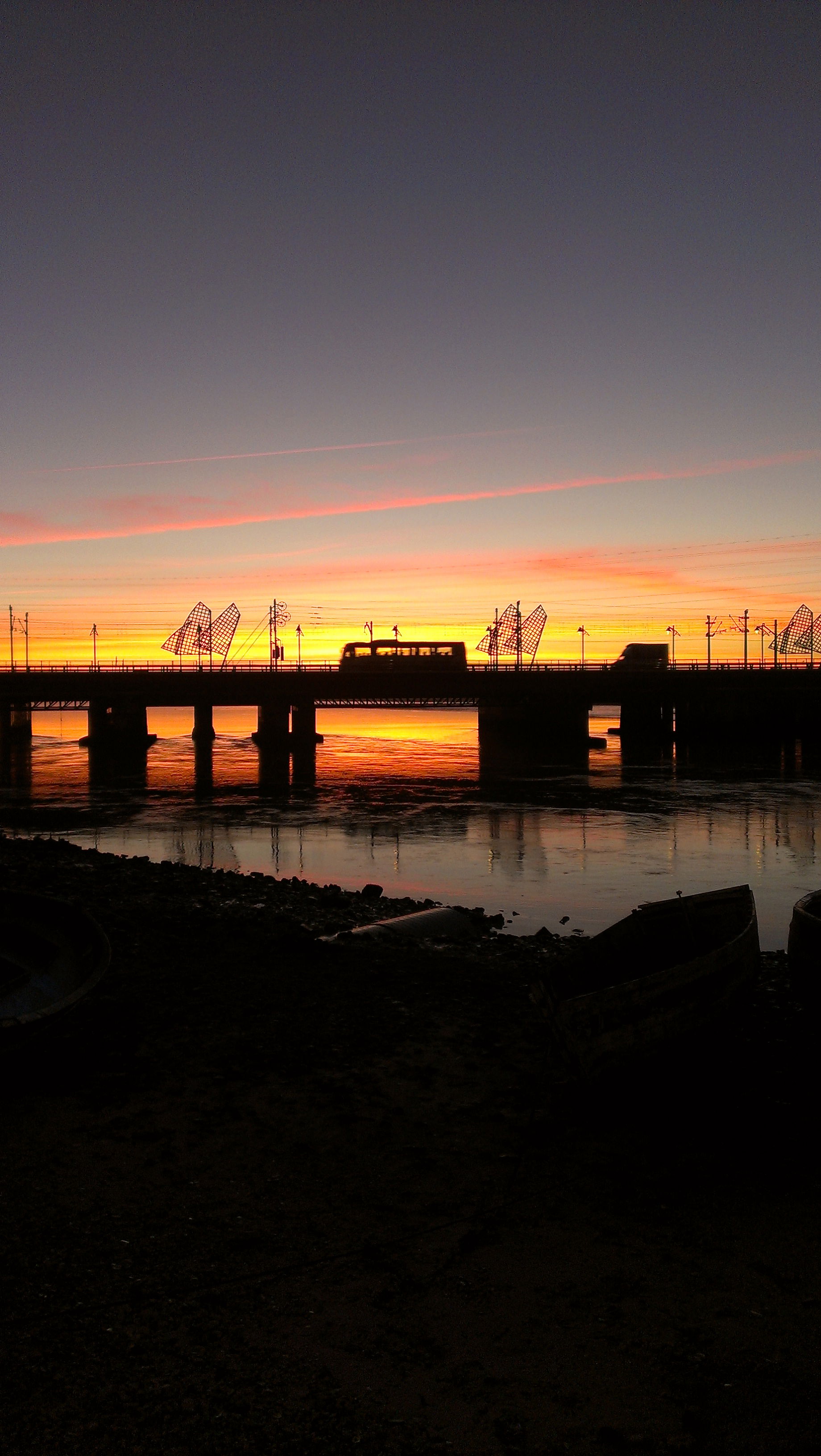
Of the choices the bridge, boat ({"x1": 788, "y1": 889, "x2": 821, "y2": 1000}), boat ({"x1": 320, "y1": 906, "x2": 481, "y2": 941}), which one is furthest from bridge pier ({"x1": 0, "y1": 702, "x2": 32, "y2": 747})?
boat ({"x1": 788, "y1": 889, "x2": 821, "y2": 1000})

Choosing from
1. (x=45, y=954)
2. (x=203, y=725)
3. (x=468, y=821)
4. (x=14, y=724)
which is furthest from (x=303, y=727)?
(x=45, y=954)

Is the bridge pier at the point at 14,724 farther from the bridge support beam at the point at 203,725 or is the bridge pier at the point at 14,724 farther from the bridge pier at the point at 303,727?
the bridge pier at the point at 303,727

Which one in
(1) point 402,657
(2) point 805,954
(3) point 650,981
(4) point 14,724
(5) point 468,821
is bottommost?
(5) point 468,821

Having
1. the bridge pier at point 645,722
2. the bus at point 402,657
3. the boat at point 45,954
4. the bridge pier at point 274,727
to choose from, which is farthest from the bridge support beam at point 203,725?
the boat at point 45,954

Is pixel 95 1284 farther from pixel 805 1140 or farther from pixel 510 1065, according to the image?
pixel 805 1140

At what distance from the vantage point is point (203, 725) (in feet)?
356

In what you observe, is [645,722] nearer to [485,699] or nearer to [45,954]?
[485,699]

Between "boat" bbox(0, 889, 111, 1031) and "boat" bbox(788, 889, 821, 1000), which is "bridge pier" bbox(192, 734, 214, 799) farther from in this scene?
"boat" bbox(788, 889, 821, 1000)

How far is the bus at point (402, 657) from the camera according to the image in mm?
113500

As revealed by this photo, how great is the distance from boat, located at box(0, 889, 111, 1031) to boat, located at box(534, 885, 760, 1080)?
7.09 m

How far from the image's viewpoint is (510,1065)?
13945 millimetres

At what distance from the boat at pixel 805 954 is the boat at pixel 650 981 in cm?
64

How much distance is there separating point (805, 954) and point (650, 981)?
405 cm

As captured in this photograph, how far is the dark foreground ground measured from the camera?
7.05 meters
